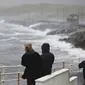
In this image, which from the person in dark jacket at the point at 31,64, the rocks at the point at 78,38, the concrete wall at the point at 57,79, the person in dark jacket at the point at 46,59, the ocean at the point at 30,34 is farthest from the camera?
the rocks at the point at 78,38

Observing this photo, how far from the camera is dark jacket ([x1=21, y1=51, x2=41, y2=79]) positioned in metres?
3.67

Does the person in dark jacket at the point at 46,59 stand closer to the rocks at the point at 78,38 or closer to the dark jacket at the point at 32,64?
the dark jacket at the point at 32,64

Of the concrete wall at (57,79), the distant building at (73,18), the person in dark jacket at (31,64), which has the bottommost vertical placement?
the concrete wall at (57,79)

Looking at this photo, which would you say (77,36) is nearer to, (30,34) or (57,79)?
(30,34)

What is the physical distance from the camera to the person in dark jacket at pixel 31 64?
12.0ft

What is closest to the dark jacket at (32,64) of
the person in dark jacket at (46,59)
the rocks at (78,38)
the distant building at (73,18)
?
the person in dark jacket at (46,59)

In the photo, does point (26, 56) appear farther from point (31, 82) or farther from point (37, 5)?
point (37, 5)

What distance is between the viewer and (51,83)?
3859 millimetres

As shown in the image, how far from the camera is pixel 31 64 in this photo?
3.71 meters

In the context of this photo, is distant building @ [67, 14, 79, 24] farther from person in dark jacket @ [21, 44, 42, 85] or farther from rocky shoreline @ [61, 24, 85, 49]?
person in dark jacket @ [21, 44, 42, 85]

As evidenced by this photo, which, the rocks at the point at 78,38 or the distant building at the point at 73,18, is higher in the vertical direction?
the distant building at the point at 73,18

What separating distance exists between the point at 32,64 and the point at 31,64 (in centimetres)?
1

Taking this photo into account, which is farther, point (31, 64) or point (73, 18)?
Result: point (73, 18)

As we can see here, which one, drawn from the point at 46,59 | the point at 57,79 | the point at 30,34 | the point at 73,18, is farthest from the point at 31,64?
the point at 73,18
